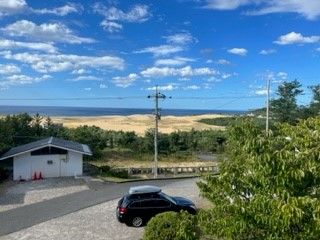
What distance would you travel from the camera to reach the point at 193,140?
6425 cm

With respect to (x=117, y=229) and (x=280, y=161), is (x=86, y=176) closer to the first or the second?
(x=117, y=229)

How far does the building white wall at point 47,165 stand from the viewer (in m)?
34.1

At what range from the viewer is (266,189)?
6.30 meters

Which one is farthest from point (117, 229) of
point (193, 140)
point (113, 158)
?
point (193, 140)

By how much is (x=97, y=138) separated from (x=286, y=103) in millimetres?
35030

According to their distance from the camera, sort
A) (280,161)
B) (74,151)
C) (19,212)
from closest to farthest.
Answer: (280,161), (19,212), (74,151)

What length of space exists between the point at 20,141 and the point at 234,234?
148 ft

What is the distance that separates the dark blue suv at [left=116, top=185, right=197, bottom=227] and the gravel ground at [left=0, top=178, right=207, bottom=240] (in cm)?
52

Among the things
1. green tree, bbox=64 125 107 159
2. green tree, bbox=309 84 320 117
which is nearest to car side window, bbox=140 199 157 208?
green tree, bbox=64 125 107 159

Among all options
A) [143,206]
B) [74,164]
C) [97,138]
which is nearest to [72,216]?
[143,206]

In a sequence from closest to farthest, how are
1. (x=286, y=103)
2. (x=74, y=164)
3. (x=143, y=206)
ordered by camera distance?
(x=143, y=206)
(x=74, y=164)
(x=286, y=103)

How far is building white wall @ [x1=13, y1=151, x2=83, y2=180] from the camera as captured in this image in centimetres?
3409

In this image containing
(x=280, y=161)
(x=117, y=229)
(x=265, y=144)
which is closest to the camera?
(x=280, y=161)

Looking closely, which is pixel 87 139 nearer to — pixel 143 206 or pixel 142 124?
pixel 143 206
